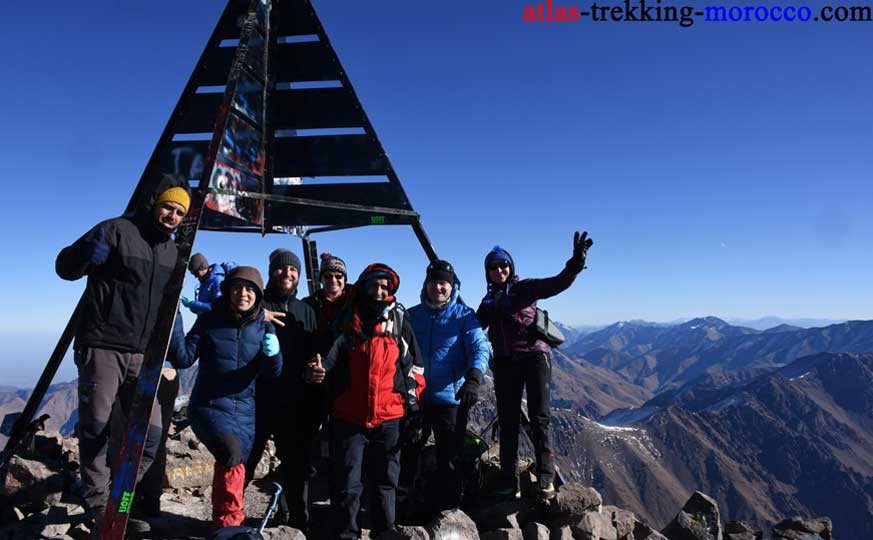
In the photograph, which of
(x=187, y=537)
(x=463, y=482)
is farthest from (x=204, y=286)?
(x=463, y=482)

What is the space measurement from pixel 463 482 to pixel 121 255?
5209 millimetres

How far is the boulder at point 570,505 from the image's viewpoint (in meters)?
6.18

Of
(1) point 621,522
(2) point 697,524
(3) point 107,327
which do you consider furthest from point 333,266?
(2) point 697,524

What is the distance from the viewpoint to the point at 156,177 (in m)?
7.14

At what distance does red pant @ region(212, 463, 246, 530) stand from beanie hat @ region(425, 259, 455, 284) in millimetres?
3298

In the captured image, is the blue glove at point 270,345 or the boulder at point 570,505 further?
the boulder at point 570,505

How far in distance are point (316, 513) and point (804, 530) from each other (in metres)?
8.39

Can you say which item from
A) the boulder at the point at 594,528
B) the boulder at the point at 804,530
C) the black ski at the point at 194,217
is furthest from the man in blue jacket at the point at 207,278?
the boulder at the point at 804,530

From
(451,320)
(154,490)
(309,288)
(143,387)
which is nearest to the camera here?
(143,387)

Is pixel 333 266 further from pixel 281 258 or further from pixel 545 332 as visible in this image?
pixel 545 332

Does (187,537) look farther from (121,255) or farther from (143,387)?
(121,255)

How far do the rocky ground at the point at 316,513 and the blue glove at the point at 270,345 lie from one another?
177 centimetres

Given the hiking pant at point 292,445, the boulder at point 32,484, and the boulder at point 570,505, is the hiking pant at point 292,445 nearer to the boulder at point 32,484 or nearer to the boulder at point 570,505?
the boulder at point 32,484

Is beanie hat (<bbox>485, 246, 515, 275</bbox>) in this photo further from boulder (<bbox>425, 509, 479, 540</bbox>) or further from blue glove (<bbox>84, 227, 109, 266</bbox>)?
A: blue glove (<bbox>84, 227, 109, 266</bbox>)
